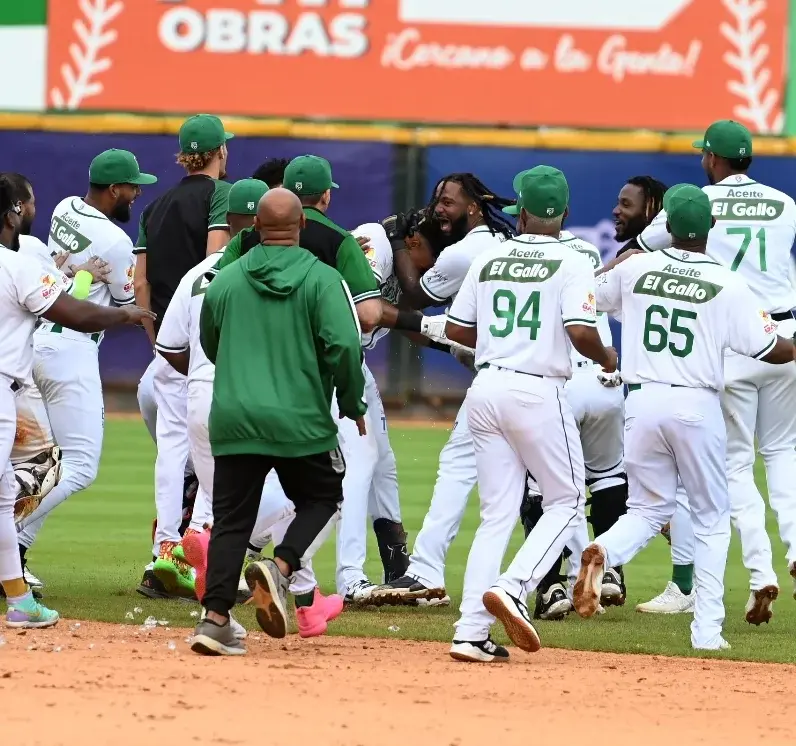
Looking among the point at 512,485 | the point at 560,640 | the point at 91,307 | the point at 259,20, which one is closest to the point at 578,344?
the point at 512,485

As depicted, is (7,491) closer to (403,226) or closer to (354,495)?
(354,495)

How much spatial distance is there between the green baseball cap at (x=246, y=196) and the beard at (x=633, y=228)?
212cm

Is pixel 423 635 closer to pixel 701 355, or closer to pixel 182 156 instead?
pixel 701 355

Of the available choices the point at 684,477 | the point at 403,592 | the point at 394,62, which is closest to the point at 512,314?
the point at 684,477

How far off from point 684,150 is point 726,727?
1274 cm

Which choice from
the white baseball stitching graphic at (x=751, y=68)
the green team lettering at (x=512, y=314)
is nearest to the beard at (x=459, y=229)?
the green team lettering at (x=512, y=314)

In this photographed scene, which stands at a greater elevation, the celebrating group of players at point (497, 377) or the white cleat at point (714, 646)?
the celebrating group of players at point (497, 377)

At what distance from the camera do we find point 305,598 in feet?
23.3

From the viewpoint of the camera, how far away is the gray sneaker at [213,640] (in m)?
6.65

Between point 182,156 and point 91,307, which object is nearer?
point 91,307

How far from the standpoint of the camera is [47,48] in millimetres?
24719

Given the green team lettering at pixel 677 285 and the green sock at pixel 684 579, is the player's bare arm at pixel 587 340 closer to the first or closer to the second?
the green team lettering at pixel 677 285

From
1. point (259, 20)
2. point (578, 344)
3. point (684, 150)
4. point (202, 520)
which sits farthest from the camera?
point (259, 20)

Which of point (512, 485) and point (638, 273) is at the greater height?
point (638, 273)
